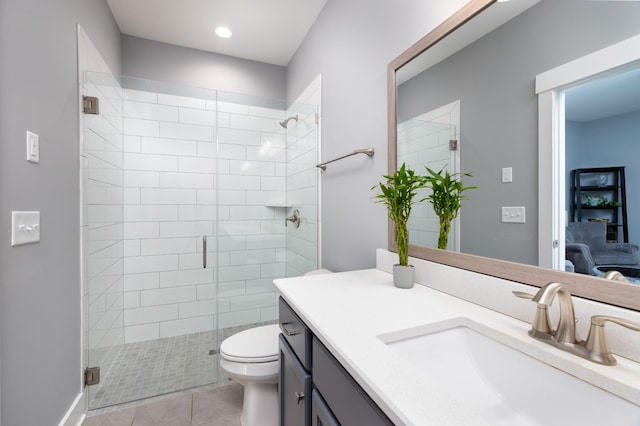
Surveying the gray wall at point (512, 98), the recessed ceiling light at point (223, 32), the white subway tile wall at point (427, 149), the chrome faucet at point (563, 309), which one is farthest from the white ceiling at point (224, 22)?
the chrome faucet at point (563, 309)

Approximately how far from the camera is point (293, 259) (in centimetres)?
248

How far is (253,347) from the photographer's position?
1.48 meters

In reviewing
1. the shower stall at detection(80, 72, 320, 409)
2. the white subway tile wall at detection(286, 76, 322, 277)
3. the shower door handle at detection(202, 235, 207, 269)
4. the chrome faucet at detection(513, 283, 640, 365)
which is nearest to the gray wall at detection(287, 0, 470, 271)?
the white subway tile wall at detection(286, 76, 322, 277)

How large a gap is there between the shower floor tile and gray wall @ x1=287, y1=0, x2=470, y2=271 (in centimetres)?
107

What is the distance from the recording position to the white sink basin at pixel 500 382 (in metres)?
0.52

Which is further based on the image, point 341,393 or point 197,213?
point 197,213

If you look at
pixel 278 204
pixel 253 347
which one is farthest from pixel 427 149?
pixel 278 204

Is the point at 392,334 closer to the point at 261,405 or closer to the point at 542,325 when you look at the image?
the point at 542,325

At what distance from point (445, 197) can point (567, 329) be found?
55 cm

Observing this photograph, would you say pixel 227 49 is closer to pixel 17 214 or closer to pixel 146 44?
pixel 146 44

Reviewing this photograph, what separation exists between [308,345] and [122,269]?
213 cm

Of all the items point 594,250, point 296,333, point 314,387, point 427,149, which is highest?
point 427,149

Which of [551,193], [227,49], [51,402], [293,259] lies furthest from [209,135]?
[551,193]

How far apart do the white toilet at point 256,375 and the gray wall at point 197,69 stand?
92.6 inches
